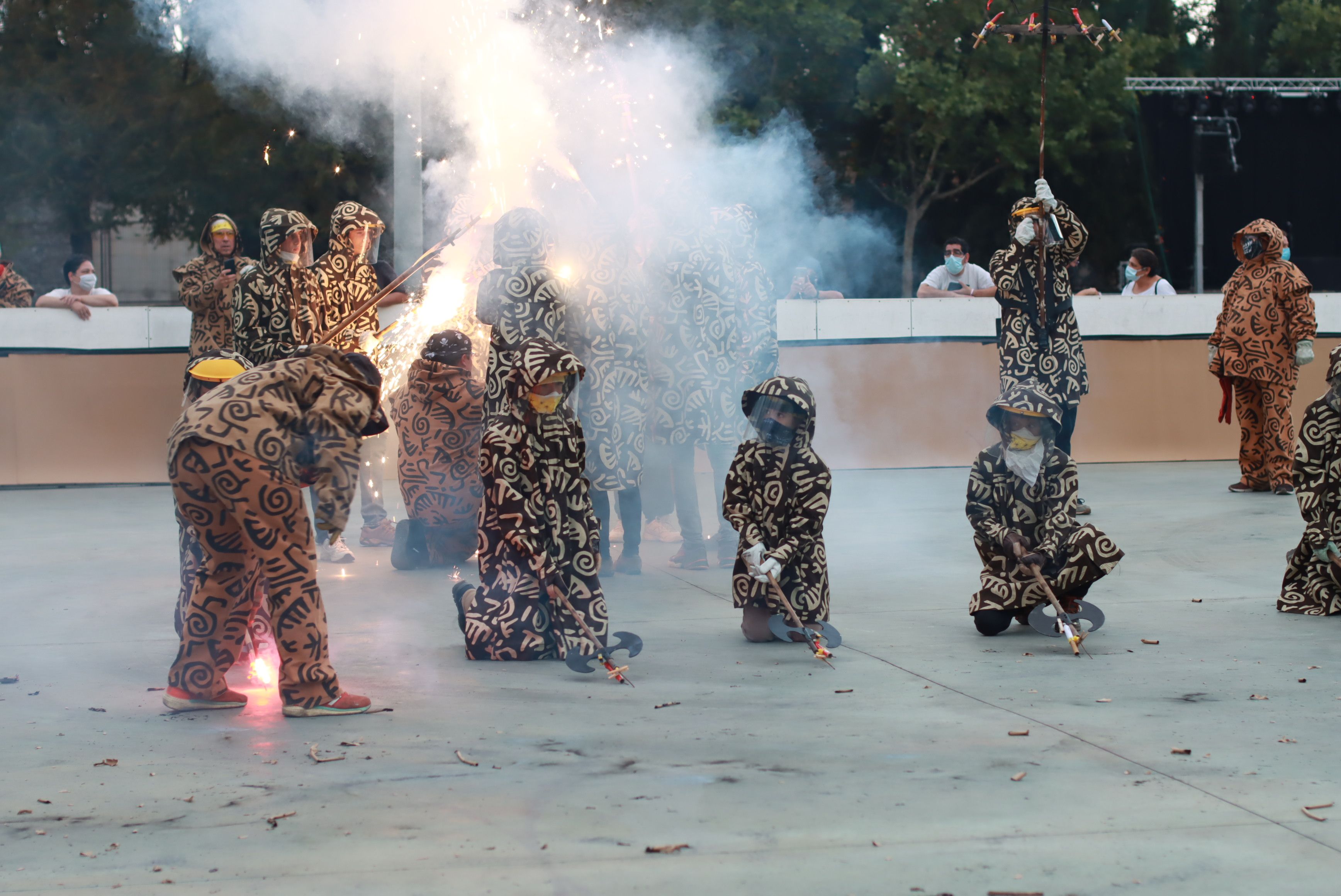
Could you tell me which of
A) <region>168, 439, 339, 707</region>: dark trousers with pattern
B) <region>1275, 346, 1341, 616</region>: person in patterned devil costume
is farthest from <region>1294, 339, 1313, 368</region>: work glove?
<region>168, 439, 339, 707</region>: dark trousers with pattern

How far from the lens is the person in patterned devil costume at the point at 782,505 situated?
5891mm

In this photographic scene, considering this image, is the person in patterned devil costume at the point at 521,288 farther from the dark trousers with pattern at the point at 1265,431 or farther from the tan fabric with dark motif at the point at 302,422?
the dark trousers with pattern at the point at 1265,431

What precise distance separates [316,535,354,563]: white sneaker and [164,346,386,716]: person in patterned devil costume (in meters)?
3.12

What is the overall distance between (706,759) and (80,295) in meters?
9.15

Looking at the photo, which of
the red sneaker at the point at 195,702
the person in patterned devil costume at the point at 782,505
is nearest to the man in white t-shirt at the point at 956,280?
the person in patterned devil costume at the point at 782,505

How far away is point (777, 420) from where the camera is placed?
592 cm

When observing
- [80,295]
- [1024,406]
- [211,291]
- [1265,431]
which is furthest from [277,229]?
[1265,431]

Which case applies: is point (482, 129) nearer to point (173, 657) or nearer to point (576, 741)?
point (173, 657)

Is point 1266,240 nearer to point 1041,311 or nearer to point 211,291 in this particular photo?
point 1041,311

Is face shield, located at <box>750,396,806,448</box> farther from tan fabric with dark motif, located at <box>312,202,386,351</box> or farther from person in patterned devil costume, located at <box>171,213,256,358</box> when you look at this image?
person in patterned devil costume, located at <box>171,213,256,358</box>

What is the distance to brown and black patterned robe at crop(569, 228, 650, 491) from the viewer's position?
7.40 meters

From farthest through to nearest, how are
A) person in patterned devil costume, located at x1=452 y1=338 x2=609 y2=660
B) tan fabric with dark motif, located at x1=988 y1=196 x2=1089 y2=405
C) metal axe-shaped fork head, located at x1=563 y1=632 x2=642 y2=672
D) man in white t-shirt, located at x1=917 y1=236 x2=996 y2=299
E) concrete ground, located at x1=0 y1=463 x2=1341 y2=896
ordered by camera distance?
1. man in white t-shirt, located at x1=917 y1=236 x2=996 y2=299
2. tan fabric with dark motif, located at x1=988 y1=196 x2=1089 y2=405
3. person in patterned devil costume, located at x1=452 y1=338 x2=609 y2=660
4. metal axe-shaped fork head, located at x1=563 y1=632 x2=642 y2=672
5. concrete ground, located at x1=0 y1=463 x2=1341 y2=896

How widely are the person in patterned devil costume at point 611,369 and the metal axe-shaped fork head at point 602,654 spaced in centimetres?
185

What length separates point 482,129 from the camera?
35.0ft
